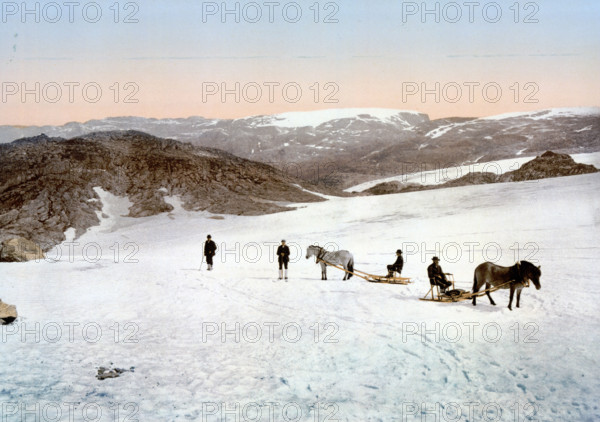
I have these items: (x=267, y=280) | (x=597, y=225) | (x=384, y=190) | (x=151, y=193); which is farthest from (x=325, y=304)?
(x=384, y=190)

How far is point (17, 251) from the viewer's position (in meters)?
25.8

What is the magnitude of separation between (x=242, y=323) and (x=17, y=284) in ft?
35.7

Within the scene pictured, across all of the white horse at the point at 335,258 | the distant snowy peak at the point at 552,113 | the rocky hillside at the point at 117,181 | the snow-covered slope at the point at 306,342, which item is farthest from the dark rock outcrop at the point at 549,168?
the distant snowy peak at the point at 552,113

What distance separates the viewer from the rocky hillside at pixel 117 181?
1853 inches

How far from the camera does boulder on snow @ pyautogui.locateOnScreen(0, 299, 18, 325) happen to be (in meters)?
12.8

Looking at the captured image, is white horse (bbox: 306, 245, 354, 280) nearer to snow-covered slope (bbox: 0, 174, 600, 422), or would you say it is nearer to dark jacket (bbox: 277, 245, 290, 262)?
snow-covered slope (bbox: 0, 174, 600, 422)

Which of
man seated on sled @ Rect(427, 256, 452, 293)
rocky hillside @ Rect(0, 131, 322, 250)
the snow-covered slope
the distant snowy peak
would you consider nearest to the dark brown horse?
the snow-covered slope

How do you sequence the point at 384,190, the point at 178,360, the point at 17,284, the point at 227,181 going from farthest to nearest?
the point at 384,190 < the point at 227,181 < the point at 17,284 < the point at 178,360

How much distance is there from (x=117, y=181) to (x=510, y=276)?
54328 millimetres

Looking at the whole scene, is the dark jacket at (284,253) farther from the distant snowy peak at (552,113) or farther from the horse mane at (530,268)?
the distant snowy peak at (552,113)

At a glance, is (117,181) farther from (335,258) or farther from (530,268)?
(530,268)

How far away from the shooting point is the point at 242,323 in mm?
13227

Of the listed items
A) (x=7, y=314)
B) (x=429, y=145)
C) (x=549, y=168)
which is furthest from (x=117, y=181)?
(x=429, y=145)

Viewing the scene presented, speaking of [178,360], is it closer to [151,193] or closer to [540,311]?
[540,311]
